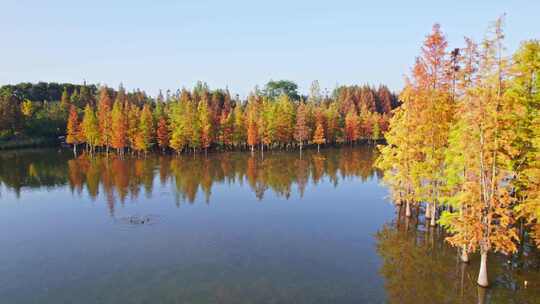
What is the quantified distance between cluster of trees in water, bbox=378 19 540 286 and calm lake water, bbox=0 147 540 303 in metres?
2.92

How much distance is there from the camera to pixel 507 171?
68.0 ft

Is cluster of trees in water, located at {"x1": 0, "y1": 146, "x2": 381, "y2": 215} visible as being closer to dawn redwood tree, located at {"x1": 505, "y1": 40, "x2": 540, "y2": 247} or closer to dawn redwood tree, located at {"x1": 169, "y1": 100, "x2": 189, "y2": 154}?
dawn redwood tree, located at {"x1": 169, "y1": 100, "x2": 189, "y2": 154}

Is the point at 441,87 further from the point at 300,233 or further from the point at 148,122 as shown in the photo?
the point at 148,122

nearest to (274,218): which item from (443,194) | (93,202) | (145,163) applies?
(443,194)

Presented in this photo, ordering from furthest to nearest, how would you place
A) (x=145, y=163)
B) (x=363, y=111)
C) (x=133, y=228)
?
(x=363, y=111) → (x=145, y=163) → (x=133, y=228)

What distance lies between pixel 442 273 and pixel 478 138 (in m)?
8.59

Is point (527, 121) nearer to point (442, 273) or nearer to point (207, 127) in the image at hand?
point (442, 273)

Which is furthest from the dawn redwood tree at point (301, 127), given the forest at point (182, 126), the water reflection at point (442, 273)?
the water reflection at point (442, 273)

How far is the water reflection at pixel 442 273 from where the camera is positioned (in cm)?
2009

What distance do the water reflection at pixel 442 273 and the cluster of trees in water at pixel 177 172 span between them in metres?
20.0

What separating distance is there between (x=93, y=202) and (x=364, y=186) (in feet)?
114

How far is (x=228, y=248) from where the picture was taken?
1098 inches

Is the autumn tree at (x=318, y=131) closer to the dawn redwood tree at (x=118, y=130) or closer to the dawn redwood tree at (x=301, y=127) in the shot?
the dawn redwood tree at (x=301, y=127)

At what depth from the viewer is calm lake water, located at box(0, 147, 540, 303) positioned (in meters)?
20.9
